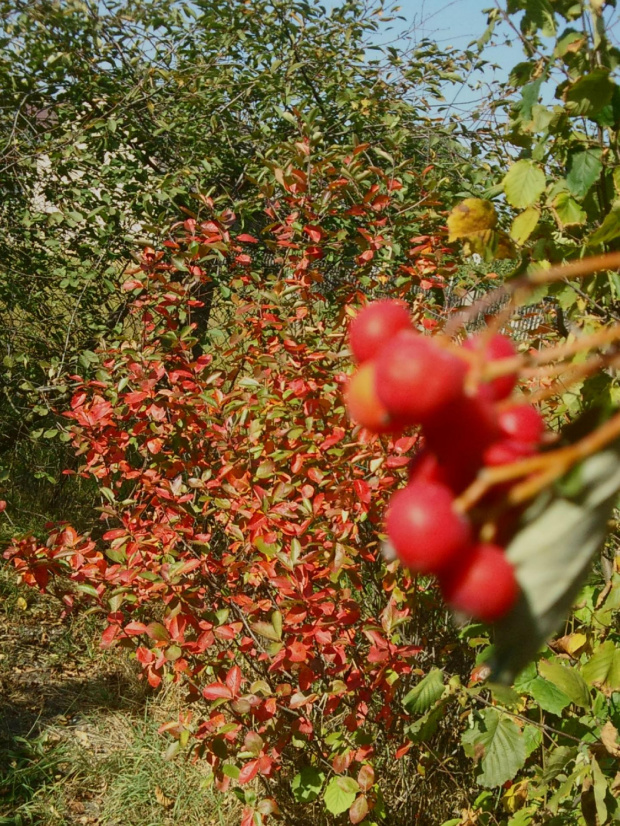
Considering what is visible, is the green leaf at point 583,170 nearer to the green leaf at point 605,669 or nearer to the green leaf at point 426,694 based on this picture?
the green leaf at point 605,669

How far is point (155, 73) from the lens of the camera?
10.4 feet

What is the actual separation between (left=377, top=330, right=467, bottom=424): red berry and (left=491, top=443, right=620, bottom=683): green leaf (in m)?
0.06

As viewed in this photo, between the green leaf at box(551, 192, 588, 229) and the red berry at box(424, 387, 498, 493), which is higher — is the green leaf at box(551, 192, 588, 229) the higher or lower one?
the higher one

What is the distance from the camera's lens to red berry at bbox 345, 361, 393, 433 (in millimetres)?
353

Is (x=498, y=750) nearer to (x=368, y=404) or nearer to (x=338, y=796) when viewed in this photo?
(x=338, y=796)

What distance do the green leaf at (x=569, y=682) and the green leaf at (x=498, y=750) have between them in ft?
0.59

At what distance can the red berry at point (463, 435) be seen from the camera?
0.31 meters

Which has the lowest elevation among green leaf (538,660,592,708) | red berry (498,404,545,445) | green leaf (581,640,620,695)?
green leaf (538,660,592,708)

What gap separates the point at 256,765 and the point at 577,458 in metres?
1.51

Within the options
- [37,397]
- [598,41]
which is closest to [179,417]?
[37,397]

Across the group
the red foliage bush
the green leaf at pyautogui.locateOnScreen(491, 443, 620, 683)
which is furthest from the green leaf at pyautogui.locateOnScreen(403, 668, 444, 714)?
the green leaf at pyautogui.locateOnScreen(491, 443, 620, 683)

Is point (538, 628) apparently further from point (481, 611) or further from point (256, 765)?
point (256, 765)

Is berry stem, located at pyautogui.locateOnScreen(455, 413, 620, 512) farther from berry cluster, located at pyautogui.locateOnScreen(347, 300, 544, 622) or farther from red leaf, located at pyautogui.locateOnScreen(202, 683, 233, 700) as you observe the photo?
red leaf, located at pyautogui.locateOnScreen(202, 683, 233, 700)

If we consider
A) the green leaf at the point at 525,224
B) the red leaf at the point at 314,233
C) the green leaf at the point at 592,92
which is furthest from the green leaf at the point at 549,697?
the red leaf at the point at 314,233
